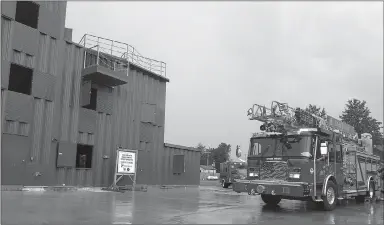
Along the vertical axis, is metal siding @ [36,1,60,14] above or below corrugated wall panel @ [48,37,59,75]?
above

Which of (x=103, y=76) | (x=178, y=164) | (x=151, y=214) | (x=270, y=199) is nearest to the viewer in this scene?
(x=151, y=214)

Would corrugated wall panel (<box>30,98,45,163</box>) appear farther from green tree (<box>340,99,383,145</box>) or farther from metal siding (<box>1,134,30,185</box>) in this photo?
green tree (<box>340,99,383,145</box>)

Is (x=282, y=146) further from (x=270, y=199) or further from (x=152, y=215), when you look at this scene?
(x=152, y=215)

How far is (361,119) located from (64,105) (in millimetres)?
34190

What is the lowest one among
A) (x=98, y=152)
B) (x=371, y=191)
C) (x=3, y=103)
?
(x=371, y=191)

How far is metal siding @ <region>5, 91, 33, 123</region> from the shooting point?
52.2ft

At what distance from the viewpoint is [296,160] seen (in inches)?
506

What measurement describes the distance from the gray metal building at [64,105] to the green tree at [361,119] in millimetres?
26795

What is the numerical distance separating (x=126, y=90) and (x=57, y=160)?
5782 millimetres

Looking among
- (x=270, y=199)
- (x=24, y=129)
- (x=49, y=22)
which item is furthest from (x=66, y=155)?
(x=270, y=199)

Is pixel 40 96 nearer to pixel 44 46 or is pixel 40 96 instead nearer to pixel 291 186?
pixel 44 46

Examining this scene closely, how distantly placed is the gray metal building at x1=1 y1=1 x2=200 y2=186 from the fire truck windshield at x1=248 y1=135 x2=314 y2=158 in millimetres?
8526

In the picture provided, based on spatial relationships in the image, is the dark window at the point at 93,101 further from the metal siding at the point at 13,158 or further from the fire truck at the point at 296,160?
the fire truck at the point at 296,160

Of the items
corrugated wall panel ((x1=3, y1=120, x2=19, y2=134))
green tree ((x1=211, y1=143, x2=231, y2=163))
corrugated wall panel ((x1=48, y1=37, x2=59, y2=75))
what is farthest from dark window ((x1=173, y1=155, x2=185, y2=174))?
green tree ((x1=211, y1=143, x2=231, y2=163))
